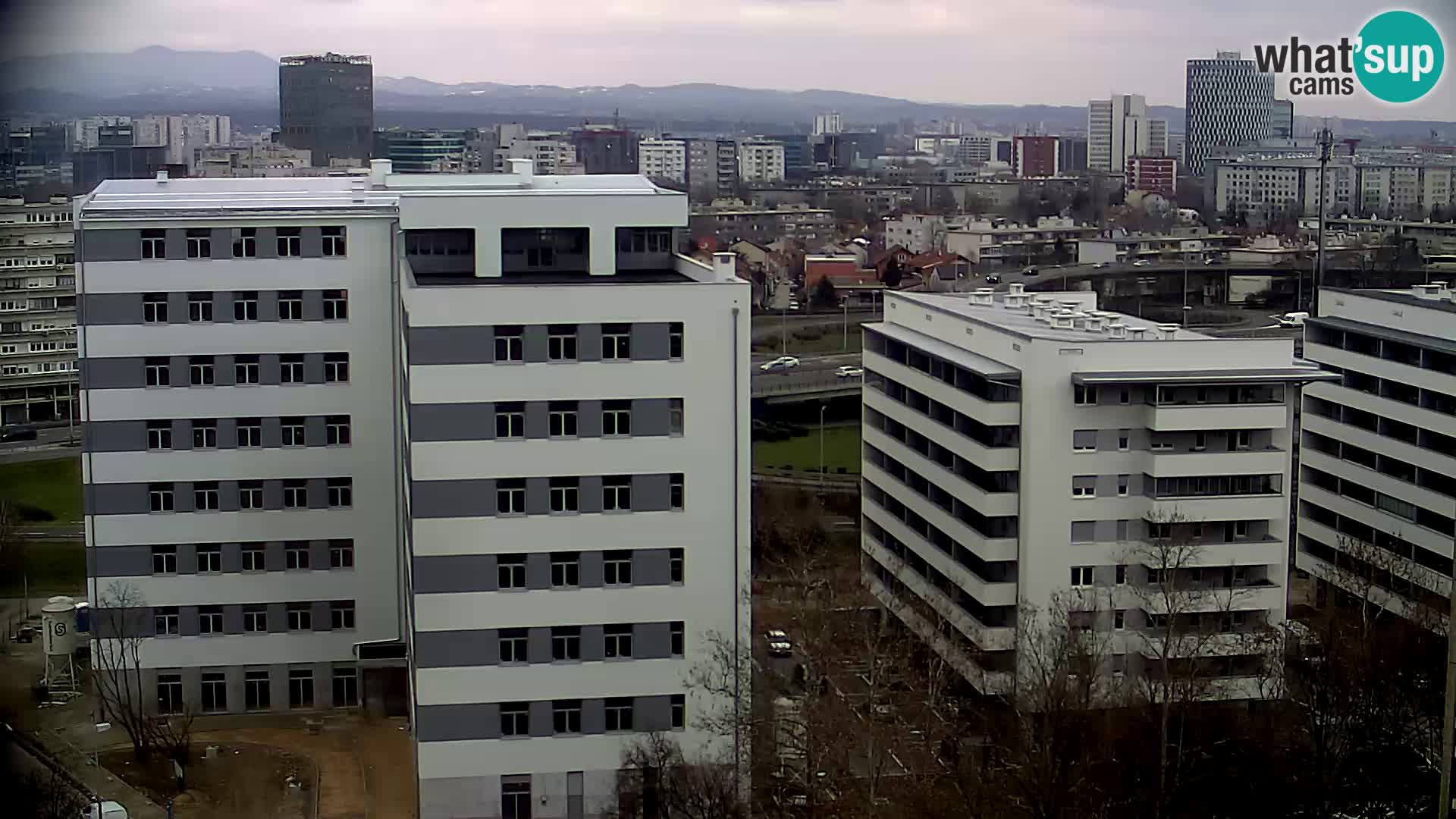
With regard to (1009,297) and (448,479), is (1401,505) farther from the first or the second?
(448,479)

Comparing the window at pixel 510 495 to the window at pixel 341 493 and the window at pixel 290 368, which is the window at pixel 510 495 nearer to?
the window at pixel 341 493

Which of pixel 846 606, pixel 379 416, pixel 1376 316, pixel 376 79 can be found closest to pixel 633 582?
pixel 379 416

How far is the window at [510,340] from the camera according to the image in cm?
491

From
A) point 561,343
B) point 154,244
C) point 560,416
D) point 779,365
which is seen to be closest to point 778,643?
point 560,416

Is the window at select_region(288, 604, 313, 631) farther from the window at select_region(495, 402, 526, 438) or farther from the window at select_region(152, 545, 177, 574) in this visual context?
the window at select_region(495, 402, 526, 438)

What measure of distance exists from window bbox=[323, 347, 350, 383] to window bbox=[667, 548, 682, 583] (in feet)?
6.07

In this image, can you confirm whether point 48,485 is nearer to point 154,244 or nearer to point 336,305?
point 154,244

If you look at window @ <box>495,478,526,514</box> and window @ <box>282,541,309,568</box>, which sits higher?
window @ <box>495,478,526,514</box>

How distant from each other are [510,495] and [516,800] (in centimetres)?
92

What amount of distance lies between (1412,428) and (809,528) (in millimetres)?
3019

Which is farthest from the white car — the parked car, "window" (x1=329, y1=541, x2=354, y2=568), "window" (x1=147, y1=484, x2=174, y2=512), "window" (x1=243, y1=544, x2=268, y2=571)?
"window" (x1=147, y1=484, x2=174, y2=512)

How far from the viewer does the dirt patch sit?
5312mm

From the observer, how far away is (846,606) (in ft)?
Answer: 22.9

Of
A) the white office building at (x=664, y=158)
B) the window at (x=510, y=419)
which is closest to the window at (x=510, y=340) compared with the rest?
the window at (x=510, y=419)
